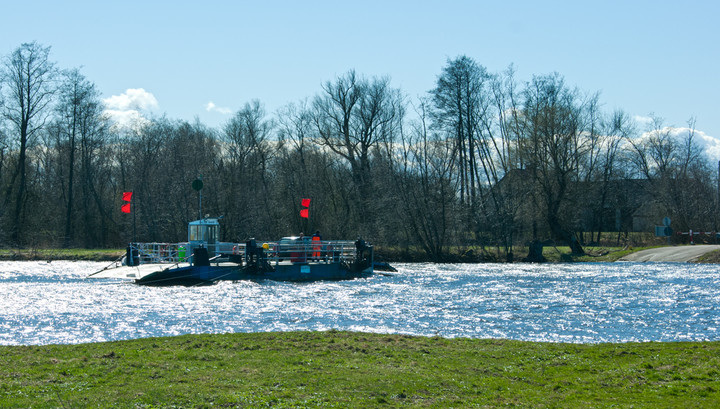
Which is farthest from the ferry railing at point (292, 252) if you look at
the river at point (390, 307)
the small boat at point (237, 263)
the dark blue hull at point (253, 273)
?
the river at point (390, 307)

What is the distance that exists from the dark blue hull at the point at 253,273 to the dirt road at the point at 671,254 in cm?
2234

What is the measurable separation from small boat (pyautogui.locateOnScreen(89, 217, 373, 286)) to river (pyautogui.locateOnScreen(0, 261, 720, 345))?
1408mm

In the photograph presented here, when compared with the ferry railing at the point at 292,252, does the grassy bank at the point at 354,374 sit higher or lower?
lower

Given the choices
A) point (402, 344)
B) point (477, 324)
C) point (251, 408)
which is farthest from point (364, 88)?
point (251, 408)

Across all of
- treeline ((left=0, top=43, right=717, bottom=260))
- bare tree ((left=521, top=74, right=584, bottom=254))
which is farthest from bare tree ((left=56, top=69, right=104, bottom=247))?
bare tree ((left=521, top=74, right=584, bottom=254))

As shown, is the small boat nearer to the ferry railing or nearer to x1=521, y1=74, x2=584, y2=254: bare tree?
the ferry railing

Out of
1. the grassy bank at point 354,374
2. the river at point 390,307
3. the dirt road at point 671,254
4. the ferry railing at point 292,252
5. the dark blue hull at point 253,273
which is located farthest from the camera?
the dirt road at point 671,254

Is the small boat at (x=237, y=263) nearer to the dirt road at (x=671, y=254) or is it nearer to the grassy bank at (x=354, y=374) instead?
the grassy bank at (x=354, y=374)

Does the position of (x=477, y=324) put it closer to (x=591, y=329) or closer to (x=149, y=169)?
(x=591, y=329)

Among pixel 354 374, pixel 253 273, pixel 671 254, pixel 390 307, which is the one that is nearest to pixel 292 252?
pixel 253 273

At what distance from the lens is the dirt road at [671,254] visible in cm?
4565

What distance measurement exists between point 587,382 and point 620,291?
64.3ft

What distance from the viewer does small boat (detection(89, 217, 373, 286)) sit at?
3225 centimetres

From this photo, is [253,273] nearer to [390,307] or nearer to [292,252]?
[292,252]
